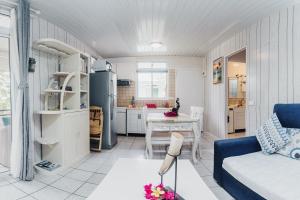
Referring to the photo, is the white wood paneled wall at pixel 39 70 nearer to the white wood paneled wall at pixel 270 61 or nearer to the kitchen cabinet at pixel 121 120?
the kitchen cabinet at pixel 121 120

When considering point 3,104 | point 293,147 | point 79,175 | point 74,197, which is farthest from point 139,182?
point 3,104

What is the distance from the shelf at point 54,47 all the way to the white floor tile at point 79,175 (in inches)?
80.1

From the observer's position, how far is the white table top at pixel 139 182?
1080 millimetres

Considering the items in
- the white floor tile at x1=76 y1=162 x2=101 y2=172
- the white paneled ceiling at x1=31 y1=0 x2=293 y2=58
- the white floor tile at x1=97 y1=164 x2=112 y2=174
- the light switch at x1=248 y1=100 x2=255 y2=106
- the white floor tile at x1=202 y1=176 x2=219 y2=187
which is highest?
the white paneled ceiling at x1=31 y1=0 x2=293 y2=58

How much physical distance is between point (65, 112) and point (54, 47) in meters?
1.16

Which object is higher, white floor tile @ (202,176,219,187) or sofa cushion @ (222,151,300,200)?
sofa cushion @ (222,151,300,200)

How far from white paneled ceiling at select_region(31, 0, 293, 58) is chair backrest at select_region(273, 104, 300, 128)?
4.80ft

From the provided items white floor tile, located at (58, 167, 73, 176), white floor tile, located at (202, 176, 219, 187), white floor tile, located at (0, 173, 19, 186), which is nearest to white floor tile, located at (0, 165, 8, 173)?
white floor tile, located at (0, 173, 19, 186)

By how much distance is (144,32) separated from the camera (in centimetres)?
343

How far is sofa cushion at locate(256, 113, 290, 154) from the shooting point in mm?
1911

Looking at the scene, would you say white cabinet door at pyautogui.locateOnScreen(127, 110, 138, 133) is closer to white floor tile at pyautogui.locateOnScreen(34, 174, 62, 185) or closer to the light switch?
white floor tile at pyautogui.locateOnScreen(34, 174, 62, 185)

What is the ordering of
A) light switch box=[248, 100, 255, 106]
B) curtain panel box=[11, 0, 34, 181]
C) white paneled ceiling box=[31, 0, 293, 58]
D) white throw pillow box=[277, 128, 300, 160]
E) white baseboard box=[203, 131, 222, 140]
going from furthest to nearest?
white baseboard box=[203, 131, 222, 140], light switch box=[248, 100, 255, 106], white paneled ceiling box=[31, 0, 293, 58], curtain panel box=[11, 0, 34, 181], white throw pillow box=[277, 128, 300, 160]

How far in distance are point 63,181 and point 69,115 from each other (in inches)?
40.2

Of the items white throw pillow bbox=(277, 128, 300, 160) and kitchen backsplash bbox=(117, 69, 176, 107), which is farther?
kitchen backsplash bbox=(117, 69, 176, 107)
